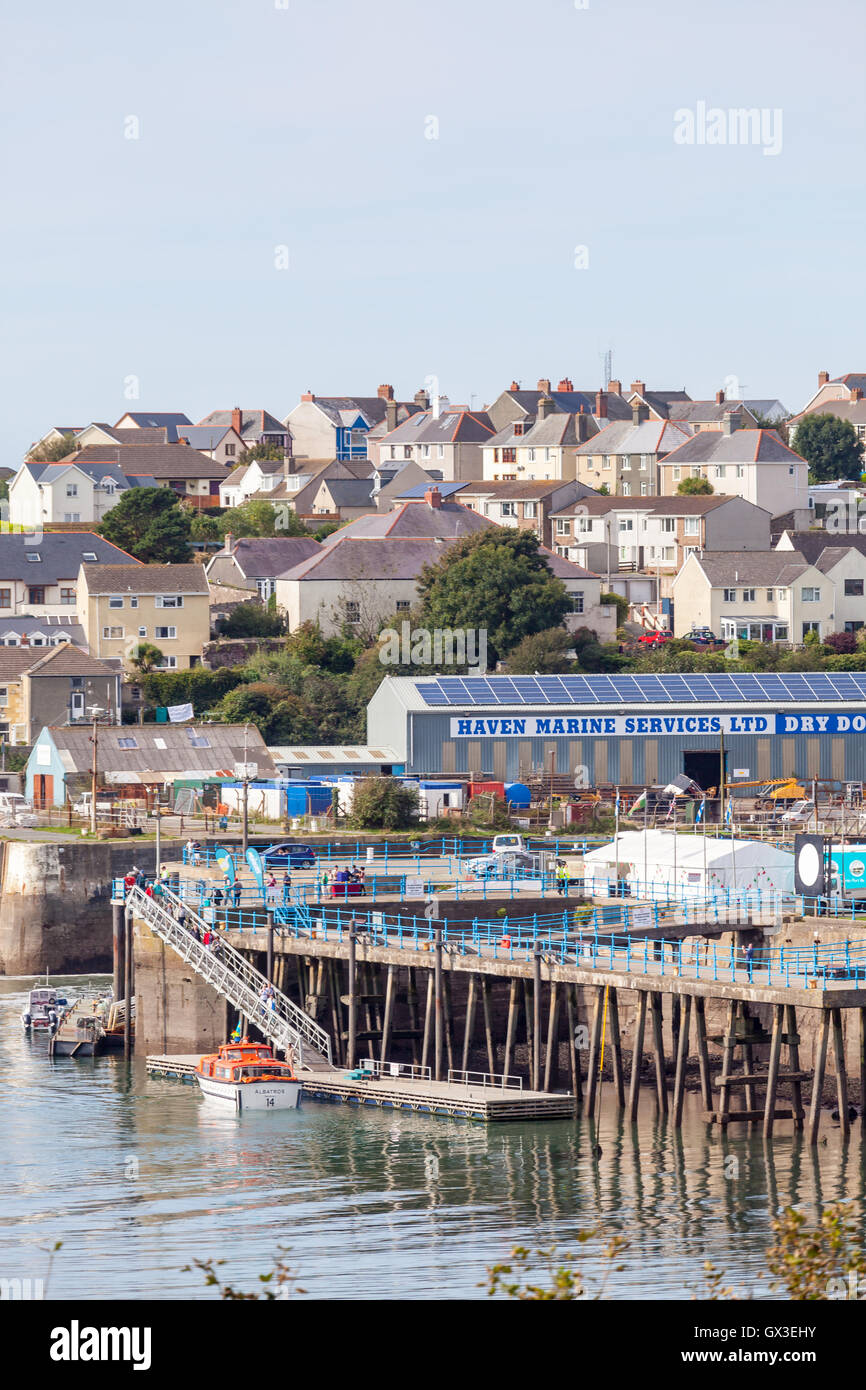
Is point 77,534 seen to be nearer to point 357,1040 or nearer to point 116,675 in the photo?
point 116,675

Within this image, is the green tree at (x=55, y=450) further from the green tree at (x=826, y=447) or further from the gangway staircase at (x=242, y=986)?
the gangway staircase at (x=242, y=986)

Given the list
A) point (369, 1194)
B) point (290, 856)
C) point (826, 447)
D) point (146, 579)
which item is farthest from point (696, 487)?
point (369, 1194)

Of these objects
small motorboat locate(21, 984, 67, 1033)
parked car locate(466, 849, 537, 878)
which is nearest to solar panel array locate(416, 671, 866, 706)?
parked car locate(466, 849, 537, 878)

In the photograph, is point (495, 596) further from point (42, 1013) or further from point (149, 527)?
point (42, 1013)

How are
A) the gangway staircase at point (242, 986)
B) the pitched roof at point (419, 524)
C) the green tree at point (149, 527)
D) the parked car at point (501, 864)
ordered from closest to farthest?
the gangway staircase at point (242, 986), the parked car at point (501, 864), the pitched roof at point (419, 524), the green tree at point (149, 527)

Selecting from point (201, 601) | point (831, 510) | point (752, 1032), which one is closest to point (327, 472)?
point (831, 510)

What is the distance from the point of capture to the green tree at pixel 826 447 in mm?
147375

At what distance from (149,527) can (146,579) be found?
1651cm

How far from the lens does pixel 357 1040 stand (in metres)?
46.1

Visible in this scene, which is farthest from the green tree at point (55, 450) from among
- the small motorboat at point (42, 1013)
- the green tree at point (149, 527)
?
the small motorboat at point (42, 1013)

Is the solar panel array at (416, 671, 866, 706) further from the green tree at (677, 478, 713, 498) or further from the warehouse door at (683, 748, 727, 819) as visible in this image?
the green tree at (677, 478, 713, 498)

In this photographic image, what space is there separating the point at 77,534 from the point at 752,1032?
77.1m

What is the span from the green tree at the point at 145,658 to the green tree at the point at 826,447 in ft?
199

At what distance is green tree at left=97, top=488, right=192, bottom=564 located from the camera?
118 m
